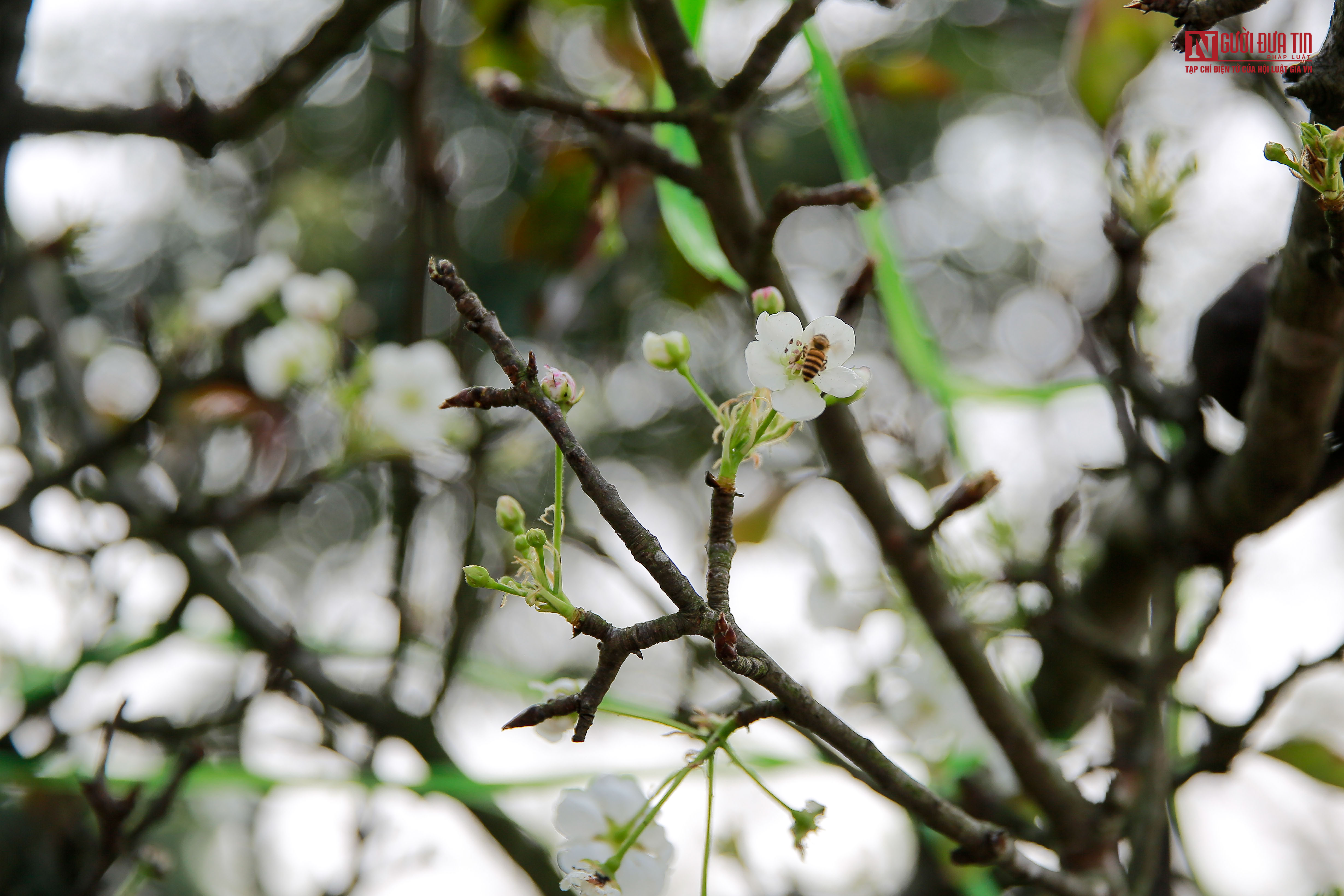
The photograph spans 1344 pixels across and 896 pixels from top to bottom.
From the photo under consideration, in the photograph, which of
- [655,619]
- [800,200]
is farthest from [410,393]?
[655,619]

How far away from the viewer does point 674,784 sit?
317 mm

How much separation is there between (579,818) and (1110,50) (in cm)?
63

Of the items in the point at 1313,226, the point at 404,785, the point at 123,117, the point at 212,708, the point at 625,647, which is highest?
the point at 1313,226

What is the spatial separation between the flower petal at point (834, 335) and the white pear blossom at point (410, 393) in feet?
1.86

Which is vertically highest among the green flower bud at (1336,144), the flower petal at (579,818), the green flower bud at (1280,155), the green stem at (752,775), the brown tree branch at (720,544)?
the green flower bud at (1336,144)

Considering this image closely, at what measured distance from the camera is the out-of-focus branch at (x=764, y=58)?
41cm

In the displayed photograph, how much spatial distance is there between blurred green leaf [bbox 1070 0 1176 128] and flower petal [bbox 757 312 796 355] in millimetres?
465

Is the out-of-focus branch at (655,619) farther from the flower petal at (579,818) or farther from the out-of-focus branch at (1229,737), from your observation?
the out-of-focus branch at (1229,737)

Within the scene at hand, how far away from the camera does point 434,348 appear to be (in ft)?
2.77

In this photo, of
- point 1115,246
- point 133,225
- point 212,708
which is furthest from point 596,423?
point 133,225

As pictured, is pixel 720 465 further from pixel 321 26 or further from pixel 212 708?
pixel 212 708

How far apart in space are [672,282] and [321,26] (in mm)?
335

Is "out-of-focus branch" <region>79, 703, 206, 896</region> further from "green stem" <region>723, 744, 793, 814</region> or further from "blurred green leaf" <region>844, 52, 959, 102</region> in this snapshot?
"blurred green leaf" <region>844, 52, 959, 102</region>

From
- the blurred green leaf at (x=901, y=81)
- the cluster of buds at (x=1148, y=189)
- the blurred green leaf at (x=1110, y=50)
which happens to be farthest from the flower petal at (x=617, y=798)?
the blurred green leaf at (x=901, y=81)
